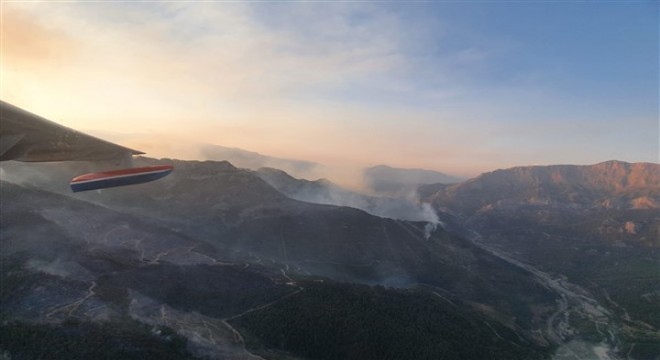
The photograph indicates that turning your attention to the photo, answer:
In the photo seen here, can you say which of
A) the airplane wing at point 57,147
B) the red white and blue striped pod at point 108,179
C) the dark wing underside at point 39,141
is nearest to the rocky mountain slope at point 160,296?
the red white and blue striped pod at point 108,179

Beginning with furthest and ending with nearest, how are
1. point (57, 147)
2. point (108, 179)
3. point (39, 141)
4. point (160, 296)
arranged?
1. point (160, 296)
2. point (108, 179)
3. point (57, 147)
4. point (39, 141)

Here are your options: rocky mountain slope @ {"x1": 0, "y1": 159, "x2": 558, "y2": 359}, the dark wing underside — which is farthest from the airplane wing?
rocky mountain slope @ {"x1": 0, "y1": 159, "x2": 558, "y2": 359}

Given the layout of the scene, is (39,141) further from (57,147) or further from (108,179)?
(108,179)

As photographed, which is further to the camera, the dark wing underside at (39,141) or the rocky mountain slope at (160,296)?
the rocky mountain slope at (160,296)

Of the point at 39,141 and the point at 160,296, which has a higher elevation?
the point at 39,141

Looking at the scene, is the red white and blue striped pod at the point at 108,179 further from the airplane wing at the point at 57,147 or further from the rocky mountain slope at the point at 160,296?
the rocky mountain slope at the point at 160,296

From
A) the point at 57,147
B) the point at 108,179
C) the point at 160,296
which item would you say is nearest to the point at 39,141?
the point at 57,147

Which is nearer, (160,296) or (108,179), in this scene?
(108,179)

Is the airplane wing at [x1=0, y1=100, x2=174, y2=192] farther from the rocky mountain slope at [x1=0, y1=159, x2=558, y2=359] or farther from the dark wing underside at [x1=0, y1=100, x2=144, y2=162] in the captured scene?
the rocky mountain slope at [x1=0, y1=159, x2=558, y2=359]

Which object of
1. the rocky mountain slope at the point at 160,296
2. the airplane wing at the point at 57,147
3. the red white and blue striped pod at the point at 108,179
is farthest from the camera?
the rocky mountain slope at the point at 160,296
